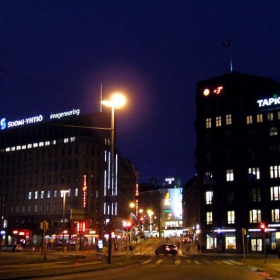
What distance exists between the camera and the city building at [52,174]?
4688 inches

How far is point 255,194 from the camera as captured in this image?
82125 millimetres

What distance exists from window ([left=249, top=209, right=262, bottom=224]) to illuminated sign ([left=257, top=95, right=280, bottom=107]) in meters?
18.1

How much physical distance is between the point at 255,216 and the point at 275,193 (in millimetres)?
5294

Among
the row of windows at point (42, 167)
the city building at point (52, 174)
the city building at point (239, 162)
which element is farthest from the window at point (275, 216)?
the row of windows at point (42, 167)

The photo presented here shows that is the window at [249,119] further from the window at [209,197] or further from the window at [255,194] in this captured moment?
the window at [209,197]

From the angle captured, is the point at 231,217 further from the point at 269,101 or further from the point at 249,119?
the point at 269,101

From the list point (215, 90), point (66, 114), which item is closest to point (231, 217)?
point (215, 90)

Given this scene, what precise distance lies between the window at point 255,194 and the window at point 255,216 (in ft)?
6.10

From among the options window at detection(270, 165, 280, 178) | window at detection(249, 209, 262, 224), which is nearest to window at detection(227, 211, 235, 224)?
window at detection(249, 209, 262, 224)

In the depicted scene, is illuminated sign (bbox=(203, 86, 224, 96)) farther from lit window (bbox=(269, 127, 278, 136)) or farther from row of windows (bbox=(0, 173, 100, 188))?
row of windows (bbox=(0, 173, 100, 188))

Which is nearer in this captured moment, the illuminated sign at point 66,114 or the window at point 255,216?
the window at point 255,216

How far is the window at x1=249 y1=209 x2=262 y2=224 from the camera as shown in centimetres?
8119

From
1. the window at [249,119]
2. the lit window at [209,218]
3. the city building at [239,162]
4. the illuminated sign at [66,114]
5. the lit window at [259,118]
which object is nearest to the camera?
the city building at [239,162]

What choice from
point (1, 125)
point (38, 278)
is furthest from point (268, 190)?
point (1, 125)
